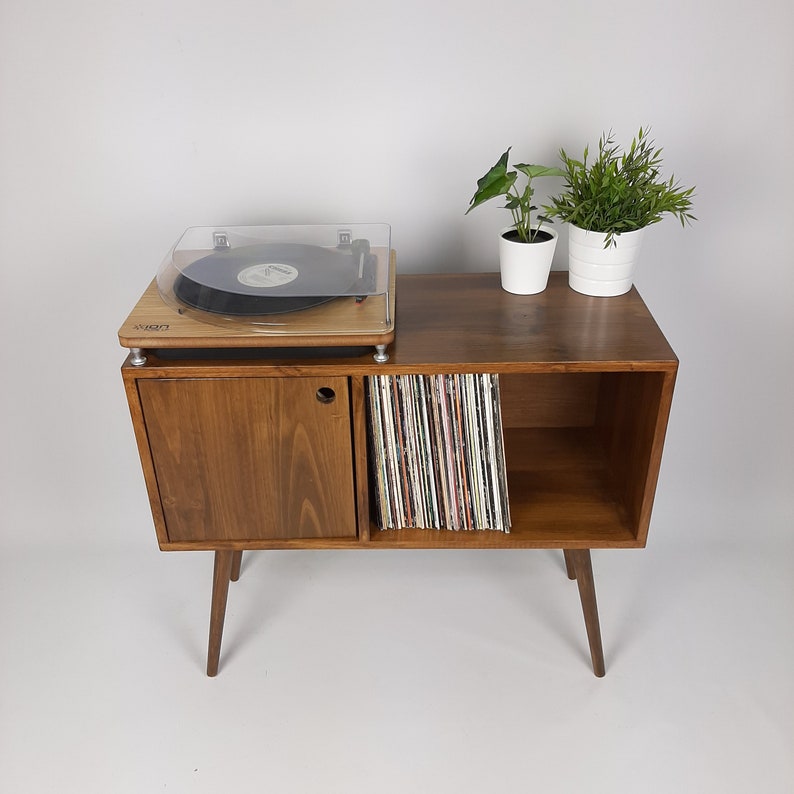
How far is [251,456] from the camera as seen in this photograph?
121 centimetres

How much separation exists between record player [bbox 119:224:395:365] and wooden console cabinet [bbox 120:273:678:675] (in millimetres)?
25

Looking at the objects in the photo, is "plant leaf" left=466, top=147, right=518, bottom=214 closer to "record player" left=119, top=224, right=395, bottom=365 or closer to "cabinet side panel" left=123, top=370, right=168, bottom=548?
"record player" left=119, top=224, right=395, bottom=365

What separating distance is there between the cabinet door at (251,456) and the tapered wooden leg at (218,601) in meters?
0.14

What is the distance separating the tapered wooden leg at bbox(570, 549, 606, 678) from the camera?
55.7 inches

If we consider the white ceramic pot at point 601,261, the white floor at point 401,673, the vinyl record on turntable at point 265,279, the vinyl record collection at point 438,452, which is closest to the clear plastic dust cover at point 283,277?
the vinyl record on turntable at point 265,279

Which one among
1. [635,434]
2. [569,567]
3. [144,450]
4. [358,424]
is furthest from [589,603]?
[144,450]

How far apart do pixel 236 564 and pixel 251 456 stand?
0.56 metres

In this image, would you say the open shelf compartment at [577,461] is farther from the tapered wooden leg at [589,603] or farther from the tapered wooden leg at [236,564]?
the tapered wooden leg at [236,564]

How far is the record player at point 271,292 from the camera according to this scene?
1122 millimetres

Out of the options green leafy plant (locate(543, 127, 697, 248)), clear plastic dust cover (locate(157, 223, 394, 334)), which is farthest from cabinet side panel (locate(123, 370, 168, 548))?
green leafy plant (locate(543, 127, 697, 248))

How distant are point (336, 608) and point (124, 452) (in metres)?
0.55
